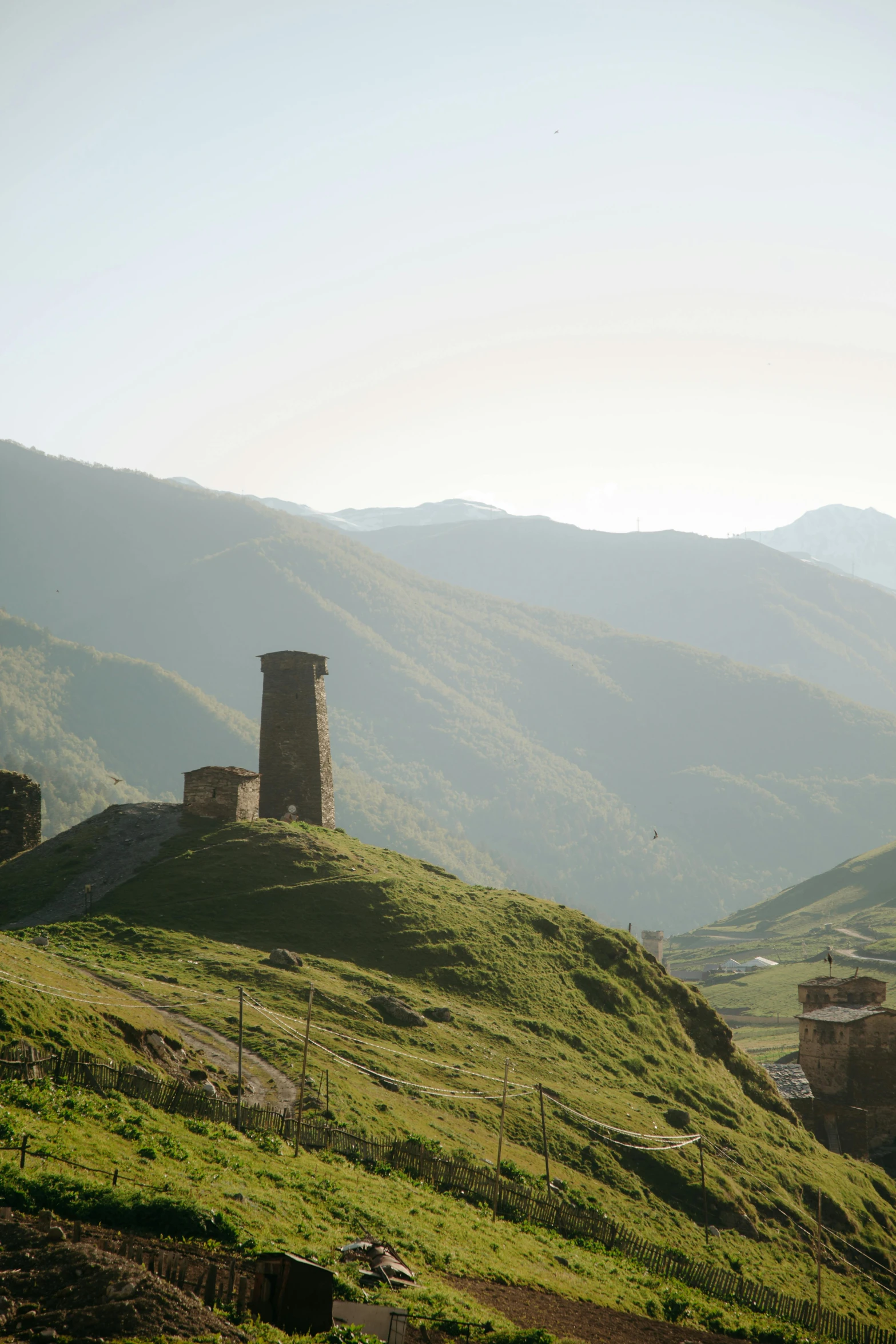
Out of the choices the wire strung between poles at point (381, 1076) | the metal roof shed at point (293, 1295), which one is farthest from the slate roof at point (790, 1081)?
the metal roof shed at point (293, 1295)

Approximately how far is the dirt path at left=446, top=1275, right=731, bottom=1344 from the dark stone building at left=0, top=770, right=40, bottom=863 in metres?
43.1

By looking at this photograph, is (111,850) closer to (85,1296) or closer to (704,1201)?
(704,1201)

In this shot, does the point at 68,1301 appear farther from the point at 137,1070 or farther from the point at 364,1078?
the point at 364,1078

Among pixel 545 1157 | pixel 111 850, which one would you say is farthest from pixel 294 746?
pixel 545 1157

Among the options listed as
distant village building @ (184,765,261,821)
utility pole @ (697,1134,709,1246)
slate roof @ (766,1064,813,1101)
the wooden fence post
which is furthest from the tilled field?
slate roof @ (766,1064,813,1101)

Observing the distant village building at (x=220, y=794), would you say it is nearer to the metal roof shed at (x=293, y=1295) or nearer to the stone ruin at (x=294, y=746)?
the stone ruin at (x=294, y=746)

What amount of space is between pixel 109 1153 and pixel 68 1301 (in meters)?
6.25

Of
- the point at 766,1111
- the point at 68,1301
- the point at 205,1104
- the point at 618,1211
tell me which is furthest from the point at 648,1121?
the point at 68,1301

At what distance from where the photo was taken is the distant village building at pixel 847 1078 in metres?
65.1

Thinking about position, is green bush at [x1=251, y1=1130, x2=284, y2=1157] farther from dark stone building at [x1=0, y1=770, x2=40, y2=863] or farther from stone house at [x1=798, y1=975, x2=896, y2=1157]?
stone house at [x1=798, y1=975, x2=896, y2=1157]

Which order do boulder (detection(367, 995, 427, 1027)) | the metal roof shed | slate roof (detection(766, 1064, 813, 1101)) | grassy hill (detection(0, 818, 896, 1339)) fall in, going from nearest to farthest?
the metal roof shed < grassy hill (detection(0, 818, 896, 1339)) < boulder (detection(367, 995, 427, 1027)) < slate roof (detection(766, 1064, 813, 1101))

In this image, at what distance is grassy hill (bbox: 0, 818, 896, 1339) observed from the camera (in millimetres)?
25312

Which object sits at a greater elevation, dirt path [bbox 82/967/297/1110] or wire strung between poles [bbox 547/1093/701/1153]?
dirt path [bbox 82/967/297/1110]

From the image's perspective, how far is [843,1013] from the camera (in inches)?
2849
